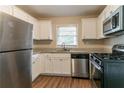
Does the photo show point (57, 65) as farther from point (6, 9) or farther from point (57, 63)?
point (6, 9)

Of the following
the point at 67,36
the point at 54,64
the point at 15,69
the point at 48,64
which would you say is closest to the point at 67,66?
the point at 54,64

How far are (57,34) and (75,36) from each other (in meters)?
0.68

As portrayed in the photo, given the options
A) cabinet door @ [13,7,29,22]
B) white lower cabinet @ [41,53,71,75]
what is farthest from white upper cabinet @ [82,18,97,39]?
cabinet door @ [13,7,29,22]

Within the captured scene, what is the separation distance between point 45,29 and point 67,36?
0.88 meters

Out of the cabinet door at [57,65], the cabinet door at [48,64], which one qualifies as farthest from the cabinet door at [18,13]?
the cabinet door at [57,65]

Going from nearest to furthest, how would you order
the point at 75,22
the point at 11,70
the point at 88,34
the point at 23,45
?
the point at 11,70
the point at 23,45
the point at 88,34
the point at 75,22

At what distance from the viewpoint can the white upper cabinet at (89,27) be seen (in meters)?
5.07

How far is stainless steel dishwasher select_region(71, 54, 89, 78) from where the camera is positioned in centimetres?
458

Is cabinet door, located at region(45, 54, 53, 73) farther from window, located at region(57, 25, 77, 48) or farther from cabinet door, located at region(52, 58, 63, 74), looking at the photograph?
window, located at region(57, 25, 77, 48)

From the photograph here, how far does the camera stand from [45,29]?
5.35 meters

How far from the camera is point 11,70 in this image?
177cm
